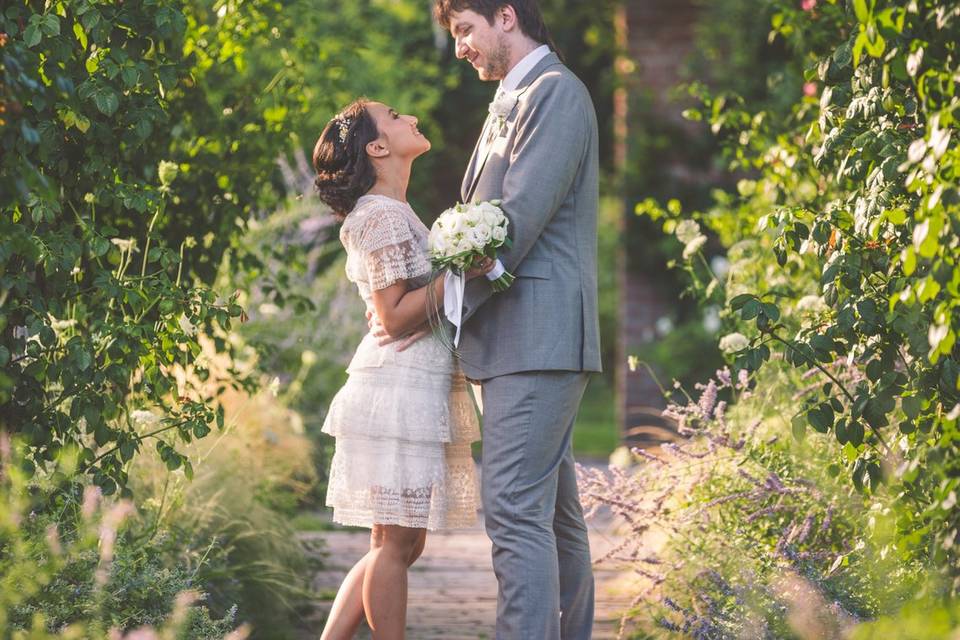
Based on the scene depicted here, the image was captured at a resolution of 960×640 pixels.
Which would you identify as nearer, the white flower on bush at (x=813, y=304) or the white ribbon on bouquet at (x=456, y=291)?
the white ribbon on bouquet at (x=456, y=291)

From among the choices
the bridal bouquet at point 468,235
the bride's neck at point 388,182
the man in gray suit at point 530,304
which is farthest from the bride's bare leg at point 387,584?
the bride's neck at point 388,182

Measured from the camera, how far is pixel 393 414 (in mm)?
2889

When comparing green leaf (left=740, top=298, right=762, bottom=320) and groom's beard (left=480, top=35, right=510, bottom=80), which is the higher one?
groom's beard (left=480, top=35, right=510, bottom=80)

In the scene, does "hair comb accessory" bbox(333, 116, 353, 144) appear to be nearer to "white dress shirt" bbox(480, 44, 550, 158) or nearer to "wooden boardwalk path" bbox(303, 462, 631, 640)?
"white dress shirt" bbox(480, 44, 550, 158)

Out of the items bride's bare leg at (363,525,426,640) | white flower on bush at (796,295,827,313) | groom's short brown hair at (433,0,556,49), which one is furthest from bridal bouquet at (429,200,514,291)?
white flower on bush at (796,295,827,313)

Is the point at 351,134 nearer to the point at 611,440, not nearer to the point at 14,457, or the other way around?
the point at 14,457

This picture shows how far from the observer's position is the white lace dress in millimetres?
2873

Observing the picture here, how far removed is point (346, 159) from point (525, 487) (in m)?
0.91

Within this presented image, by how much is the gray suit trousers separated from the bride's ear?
64cm

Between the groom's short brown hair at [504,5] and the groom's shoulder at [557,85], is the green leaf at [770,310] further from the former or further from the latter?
the groom's short brown hair at [504,5]

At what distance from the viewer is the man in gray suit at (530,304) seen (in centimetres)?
272

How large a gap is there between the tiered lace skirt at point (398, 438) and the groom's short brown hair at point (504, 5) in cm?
77

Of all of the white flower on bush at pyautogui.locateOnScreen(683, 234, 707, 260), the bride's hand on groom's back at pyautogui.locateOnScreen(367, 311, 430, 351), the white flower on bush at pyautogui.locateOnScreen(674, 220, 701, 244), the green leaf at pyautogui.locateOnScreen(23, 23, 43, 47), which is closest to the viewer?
the green leaf at pyautogui.locateOnScreen(23, 23, 43, 47)

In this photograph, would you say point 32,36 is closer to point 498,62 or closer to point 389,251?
point 389,251
